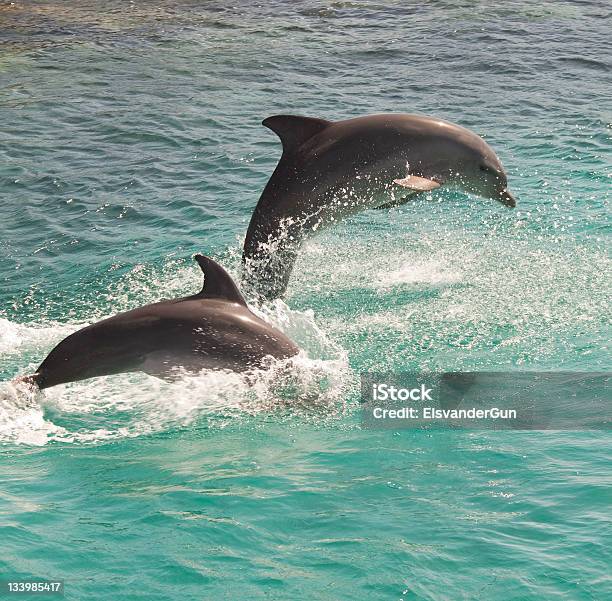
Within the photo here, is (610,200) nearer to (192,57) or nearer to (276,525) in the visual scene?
(276,525)

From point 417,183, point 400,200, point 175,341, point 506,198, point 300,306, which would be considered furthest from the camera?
point 300,306

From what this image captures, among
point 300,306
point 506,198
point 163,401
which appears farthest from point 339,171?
point 163,401

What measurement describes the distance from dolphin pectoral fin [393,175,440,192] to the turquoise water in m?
1.50

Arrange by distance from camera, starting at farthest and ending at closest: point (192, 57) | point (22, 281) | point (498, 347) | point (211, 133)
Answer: point (192, 57)
point (211, 133)
point (22, 281)
point (498, 347)

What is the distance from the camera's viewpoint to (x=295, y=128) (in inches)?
414

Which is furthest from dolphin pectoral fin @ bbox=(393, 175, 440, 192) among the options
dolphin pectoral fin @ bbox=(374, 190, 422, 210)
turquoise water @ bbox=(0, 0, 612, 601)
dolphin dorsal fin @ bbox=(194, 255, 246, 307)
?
dolphin dorsal fin @ bbox=(194, 255, 246, 307)

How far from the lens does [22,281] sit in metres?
13.1

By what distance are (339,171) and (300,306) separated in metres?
1.81

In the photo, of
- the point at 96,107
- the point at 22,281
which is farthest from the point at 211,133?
the point at 22,281

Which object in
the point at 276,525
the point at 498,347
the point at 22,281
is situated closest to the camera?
the point at 276,525

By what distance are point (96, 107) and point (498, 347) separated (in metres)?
11.6

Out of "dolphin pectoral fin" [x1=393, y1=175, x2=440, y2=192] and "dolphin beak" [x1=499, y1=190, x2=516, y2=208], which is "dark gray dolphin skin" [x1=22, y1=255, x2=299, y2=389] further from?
"dolphin beak" [x1=499, y1=190, x2=516, y2=208]

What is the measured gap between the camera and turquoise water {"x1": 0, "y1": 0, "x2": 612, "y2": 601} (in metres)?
6.96

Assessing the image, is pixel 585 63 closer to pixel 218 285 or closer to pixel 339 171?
pixel 339 171
